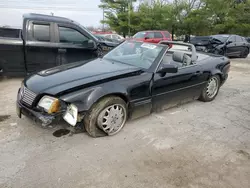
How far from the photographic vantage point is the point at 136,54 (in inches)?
140

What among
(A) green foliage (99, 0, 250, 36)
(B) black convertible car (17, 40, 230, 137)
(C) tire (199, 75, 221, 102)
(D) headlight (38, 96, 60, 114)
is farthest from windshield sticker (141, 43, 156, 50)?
(A) green foliage (99, 0, 250, 36)

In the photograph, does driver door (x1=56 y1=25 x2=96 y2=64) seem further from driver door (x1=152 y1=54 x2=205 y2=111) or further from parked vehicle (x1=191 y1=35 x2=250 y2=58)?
parked vehicle (x1=191 y1=35 x2=250 y2=58)

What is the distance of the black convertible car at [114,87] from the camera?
8.11 feet

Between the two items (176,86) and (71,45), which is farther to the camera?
(71,45)

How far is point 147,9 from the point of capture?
2694 cm

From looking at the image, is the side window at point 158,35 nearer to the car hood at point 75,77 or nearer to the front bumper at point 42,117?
the car hood at point 75,77

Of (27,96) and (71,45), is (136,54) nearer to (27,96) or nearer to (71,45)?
(27,96)

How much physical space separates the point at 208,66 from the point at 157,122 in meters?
1.81

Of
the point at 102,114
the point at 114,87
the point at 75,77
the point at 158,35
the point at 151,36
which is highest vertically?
the point at 158,35

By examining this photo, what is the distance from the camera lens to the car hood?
253cm

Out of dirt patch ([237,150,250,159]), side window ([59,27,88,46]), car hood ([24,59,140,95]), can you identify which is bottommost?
dirt patch ([237,150,250,159])

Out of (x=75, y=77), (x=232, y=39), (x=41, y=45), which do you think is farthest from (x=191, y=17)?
(x=75, y=77)

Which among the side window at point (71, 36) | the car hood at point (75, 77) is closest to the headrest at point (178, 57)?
the car hood at point (75, 77)

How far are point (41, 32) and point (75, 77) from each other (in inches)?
125
